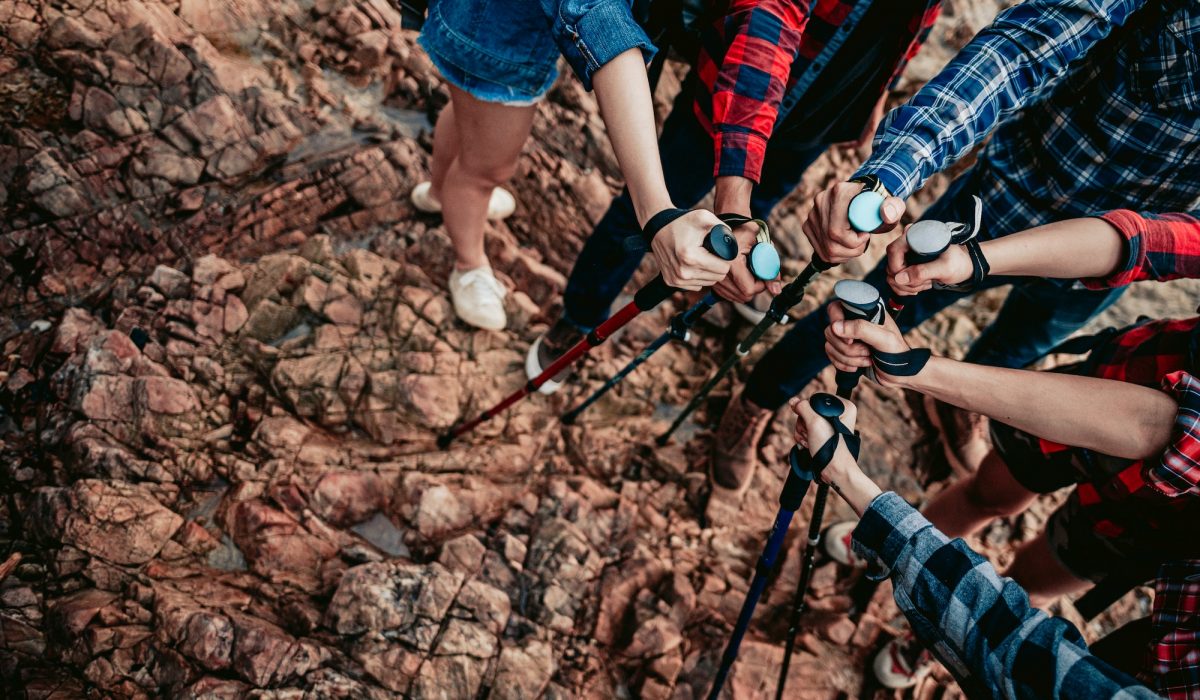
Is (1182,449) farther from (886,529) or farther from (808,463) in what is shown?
(808,463)

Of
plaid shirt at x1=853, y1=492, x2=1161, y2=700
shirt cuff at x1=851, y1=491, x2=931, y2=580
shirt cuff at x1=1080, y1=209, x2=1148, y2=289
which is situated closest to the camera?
plaid shirt at x1=853, y1=492, x2=1161, y2=700

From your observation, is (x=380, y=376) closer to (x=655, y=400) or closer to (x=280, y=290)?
(x=280, y=290)

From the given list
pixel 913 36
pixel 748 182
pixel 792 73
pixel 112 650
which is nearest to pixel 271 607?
pixel 112 650

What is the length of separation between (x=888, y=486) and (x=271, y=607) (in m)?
4.35

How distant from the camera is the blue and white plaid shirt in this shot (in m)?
2.43

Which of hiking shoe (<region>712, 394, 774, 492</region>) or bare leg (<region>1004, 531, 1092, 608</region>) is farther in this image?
hiking shoe (<region>712, 394, 774, 492</region>)

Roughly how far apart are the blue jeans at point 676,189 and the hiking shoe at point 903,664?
2635mm

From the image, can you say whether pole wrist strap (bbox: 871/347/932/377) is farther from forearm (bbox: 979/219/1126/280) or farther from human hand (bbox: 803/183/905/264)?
forearm (bbox: 979/219/1126/280)

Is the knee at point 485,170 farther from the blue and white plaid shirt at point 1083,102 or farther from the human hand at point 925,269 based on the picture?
the human hand at point 925,269

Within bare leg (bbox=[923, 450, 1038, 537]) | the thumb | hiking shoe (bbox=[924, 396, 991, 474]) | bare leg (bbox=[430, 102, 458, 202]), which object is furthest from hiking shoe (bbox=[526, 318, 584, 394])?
hiking shoe (bbox=[924, 396, 991, 474])

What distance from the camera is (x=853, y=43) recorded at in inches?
111

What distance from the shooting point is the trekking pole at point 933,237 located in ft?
6.98

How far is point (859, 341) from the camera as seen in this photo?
2291mm

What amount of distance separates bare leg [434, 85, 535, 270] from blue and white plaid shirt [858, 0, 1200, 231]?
1740mm
